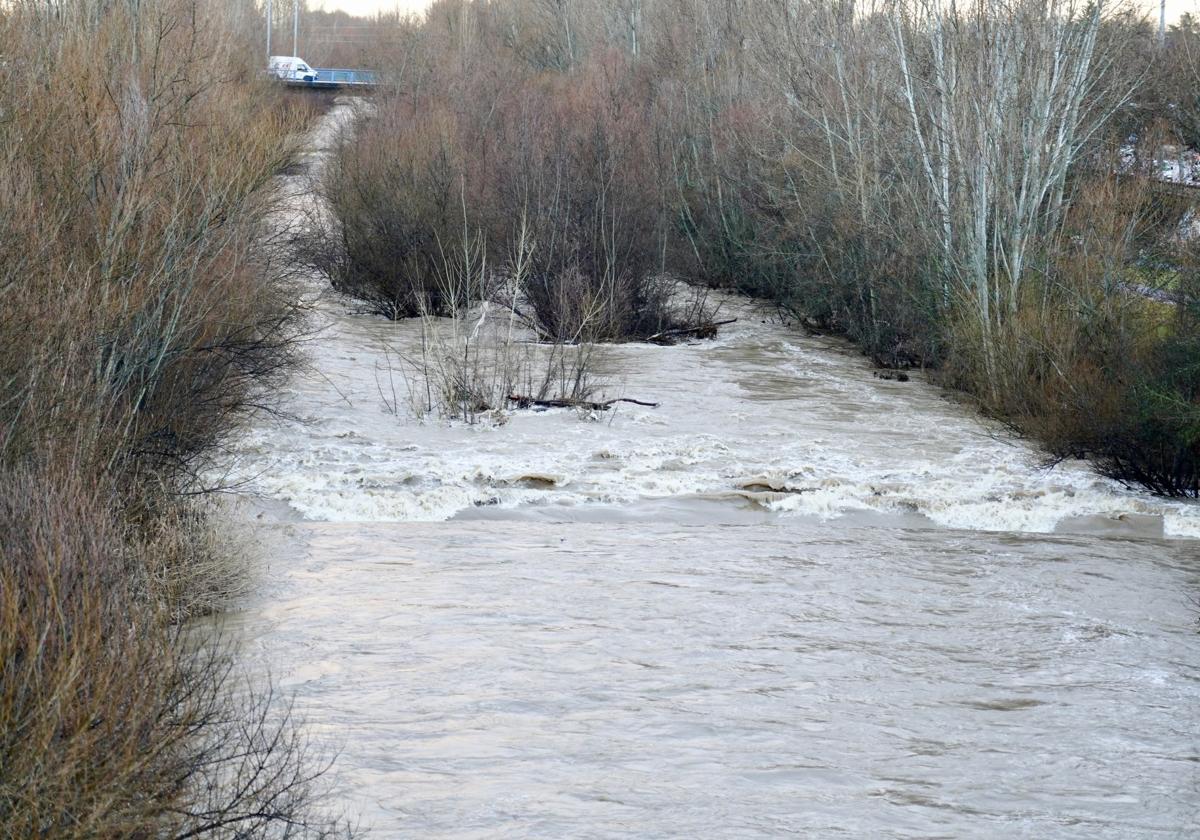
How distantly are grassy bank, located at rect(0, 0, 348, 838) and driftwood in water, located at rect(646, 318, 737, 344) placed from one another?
9774mm

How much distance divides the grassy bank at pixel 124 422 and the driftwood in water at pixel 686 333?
9.77 m

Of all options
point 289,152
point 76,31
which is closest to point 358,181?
point 289,152

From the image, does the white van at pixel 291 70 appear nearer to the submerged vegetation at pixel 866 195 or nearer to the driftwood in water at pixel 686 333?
the submerged vegetation at pixel 866 195

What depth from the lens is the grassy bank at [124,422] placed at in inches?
165

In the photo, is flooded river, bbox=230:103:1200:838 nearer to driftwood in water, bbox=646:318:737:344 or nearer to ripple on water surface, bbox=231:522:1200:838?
ripple on water surface, bbox=231:522:1200:838

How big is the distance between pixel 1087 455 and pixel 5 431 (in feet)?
36.4

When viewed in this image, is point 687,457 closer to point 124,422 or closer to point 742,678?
point 742,678

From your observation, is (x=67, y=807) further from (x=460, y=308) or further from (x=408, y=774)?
(x=460, y=308)

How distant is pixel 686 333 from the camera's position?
80.2ft

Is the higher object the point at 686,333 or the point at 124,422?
the point at 124,422

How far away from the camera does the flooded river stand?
6.61 metres

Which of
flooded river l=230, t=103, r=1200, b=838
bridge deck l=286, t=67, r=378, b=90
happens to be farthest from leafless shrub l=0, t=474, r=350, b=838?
bridge deck l=286, t=67, r=378, b=90

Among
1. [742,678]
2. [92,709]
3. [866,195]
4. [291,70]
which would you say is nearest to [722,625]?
[742,678]

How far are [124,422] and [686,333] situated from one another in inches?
645
